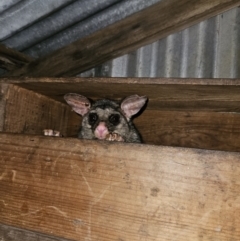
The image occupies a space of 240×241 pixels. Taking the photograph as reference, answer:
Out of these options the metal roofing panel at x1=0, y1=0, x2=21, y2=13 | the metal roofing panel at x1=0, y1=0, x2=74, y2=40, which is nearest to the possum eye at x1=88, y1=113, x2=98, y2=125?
the metal roofing panel at x1=0, y1=0, x2=74, y2=40

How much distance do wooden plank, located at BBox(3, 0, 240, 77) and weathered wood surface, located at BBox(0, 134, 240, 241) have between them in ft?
3.98

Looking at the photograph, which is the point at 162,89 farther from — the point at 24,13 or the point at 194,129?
the point at 24,13

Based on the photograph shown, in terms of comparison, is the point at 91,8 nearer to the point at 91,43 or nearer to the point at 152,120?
the point at 91,43

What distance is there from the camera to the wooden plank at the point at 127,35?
294 centimetres

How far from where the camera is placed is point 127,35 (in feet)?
10.3

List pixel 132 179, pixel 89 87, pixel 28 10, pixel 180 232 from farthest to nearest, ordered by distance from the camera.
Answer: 1. pixel 28 10
2. pixel 89 87
3. pixel 132 179
4. pixel 180 232

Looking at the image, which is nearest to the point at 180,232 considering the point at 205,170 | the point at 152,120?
the point at 205,170

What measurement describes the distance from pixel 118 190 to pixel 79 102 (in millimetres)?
1370

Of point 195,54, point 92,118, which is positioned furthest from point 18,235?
point 195,54

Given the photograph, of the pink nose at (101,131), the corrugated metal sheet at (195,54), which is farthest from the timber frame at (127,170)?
the pink nose at (101,131)

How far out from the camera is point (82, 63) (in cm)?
343

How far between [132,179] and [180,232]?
0.33 m

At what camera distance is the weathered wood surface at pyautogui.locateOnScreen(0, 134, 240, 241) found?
1.80 metres

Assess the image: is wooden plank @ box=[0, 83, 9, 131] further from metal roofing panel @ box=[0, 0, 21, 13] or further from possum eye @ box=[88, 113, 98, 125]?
possum eye @ box=[88, 113, 98, 125]
